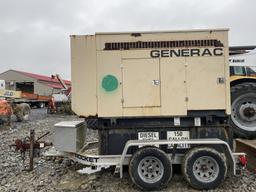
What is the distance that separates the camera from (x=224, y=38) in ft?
24.6

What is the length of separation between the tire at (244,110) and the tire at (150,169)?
126 inches

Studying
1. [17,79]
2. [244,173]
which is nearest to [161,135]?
[244,173]

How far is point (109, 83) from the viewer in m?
7.54

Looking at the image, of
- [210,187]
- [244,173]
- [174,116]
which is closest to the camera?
[210,187]

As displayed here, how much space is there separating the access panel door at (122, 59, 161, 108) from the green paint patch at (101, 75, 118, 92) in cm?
19

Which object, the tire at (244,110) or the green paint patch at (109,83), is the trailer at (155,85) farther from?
the tire at (244,110)

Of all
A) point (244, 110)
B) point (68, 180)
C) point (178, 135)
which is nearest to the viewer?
point (178, 135)

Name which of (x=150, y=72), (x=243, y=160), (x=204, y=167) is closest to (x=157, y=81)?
(x=150, y=72)

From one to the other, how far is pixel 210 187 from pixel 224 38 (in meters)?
2.95

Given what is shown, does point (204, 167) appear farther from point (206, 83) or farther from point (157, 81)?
point (157, 81)

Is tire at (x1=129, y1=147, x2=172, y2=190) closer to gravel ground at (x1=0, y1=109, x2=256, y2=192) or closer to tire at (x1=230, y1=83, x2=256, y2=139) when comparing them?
gravel ground at (x1=0, y1=109, x2=256, y2=192)

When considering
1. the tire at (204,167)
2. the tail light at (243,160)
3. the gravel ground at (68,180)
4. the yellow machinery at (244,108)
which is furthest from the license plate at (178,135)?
the yellow machinery at (244,108)

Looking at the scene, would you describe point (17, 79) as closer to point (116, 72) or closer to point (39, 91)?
point (39, 91)

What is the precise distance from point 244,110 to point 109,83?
3.93 meters
